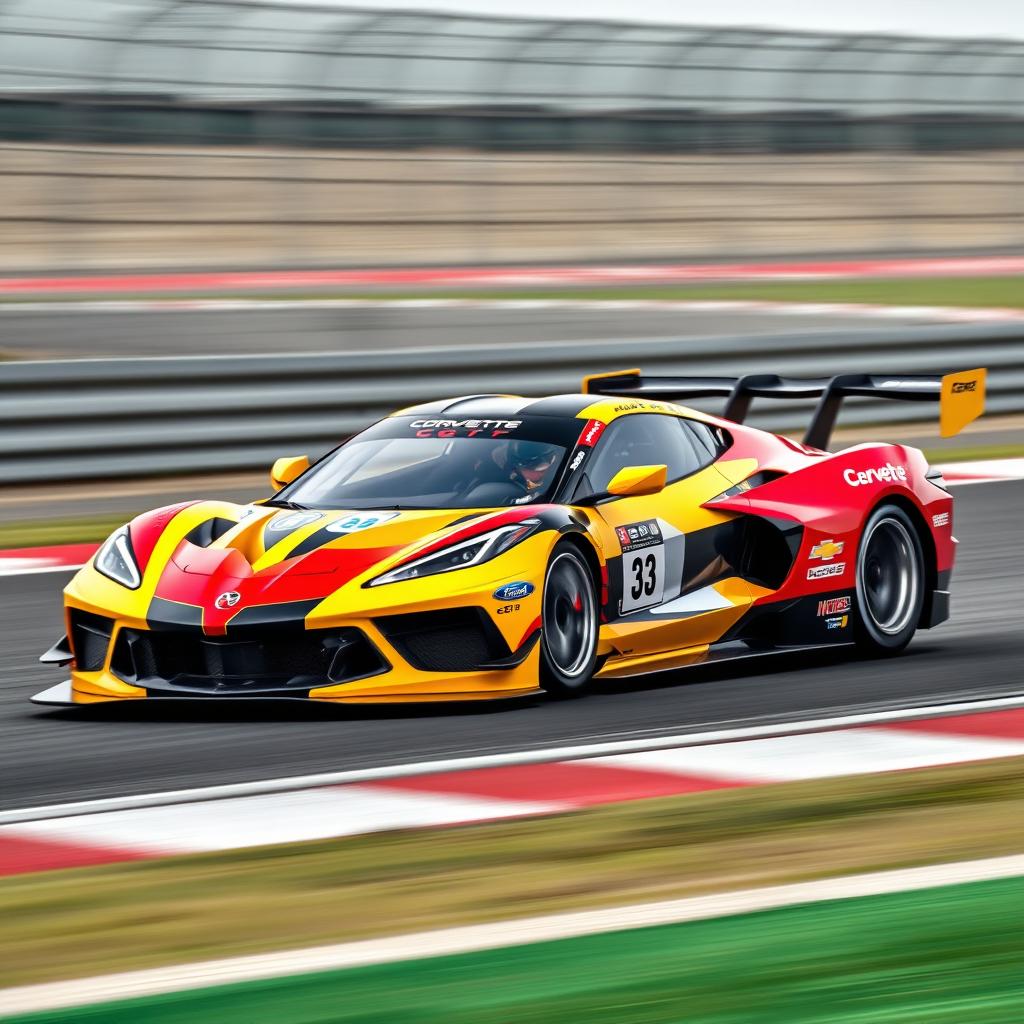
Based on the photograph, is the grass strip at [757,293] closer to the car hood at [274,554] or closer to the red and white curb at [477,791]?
the car hood at [274,554]

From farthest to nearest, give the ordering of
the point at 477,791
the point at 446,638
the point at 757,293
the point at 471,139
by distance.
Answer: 1. the point at 471,139
2. the point at 757,293
3. the point at 446,638
4. the point at 477,791


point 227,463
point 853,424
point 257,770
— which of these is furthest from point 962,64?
point 257,770

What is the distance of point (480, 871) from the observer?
14.8 feet

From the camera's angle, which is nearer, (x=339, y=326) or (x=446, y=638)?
(x=446, y=638)

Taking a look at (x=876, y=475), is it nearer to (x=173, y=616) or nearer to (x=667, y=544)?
(x=667, y=544)

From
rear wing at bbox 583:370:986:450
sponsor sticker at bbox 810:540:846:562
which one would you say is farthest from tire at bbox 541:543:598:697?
rear wing at bbox 583:370:986:450

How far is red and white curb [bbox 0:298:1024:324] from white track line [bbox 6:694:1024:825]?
12.2 m

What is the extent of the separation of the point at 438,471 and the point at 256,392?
5.79 meters

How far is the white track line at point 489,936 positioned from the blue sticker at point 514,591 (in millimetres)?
2272

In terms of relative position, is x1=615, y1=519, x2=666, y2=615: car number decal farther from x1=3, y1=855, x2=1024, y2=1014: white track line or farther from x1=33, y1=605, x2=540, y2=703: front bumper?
x1=3, y1=855, x2=1024, y2=1014: white track line

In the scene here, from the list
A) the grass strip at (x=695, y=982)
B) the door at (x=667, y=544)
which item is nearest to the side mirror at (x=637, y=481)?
the door at (x=667, y=544)

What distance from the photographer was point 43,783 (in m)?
5.60

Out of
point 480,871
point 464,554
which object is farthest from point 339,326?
point 480,871

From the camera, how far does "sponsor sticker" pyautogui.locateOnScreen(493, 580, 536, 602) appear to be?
6.48 metres
